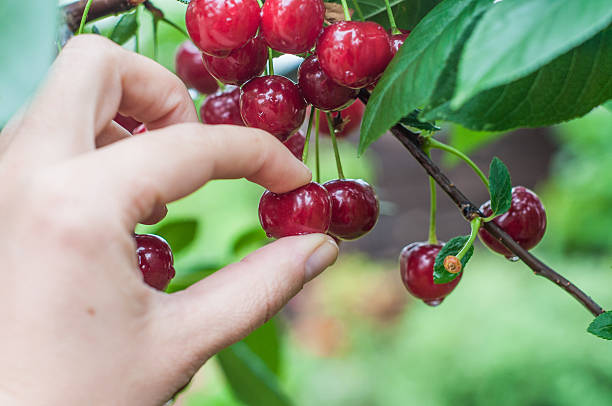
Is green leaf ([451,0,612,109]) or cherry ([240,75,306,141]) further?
cherry ([240,75,306,141])

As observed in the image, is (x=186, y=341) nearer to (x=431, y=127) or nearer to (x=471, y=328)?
(x=431, y=127)

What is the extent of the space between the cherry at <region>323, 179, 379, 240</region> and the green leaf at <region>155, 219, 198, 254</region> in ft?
1.28

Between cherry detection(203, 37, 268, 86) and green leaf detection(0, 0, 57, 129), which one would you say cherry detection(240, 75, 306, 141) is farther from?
green leaf detection(0, 0, 57, 129)

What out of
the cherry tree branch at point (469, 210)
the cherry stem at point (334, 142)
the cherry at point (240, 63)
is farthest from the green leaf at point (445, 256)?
the cherry at point (240, 63)

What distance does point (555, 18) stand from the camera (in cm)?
33

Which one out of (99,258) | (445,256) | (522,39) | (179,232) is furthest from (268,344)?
(522,39)

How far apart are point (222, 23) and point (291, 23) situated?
0.18 feet

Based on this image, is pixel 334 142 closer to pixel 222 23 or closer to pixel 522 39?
pixel 222 23

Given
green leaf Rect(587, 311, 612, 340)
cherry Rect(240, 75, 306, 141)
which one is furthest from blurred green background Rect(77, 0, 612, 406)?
green leaf Rect(587, 311, 612, 340)

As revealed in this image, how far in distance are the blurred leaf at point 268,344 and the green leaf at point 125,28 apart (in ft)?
1.65

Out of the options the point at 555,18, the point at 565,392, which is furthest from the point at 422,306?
the point at 555,18

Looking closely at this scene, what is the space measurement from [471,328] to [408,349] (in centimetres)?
38

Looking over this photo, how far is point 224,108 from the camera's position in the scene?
0.66m

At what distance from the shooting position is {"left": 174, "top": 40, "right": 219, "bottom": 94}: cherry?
0.84 metres
